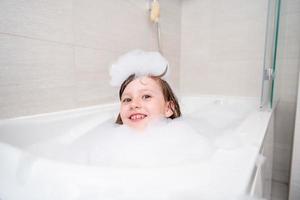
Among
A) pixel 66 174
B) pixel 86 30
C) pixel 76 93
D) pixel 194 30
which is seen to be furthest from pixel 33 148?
pixel 194 30

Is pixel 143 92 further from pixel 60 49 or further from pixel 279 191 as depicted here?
pixel 279 191

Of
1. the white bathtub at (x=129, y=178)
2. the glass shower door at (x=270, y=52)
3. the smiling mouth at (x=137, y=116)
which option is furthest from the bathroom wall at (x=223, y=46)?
the white bathtub at (x=129, y=178)

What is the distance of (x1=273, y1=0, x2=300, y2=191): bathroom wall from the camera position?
1.39 m

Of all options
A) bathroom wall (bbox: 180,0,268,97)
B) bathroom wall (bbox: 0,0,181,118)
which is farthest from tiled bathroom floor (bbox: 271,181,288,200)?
bathroom wall (bbox: 0,0,181,118)

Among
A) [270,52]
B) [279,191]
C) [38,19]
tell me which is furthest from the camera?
[279,191]

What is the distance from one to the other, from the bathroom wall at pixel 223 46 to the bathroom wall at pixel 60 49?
64cm

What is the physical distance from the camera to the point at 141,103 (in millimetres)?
852

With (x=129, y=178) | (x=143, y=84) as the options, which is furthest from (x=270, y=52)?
(x=129, y=178)

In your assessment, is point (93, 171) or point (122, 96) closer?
point (93, 171)

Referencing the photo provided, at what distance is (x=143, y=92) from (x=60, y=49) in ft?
1.34

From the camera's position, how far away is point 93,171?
361 millimetres

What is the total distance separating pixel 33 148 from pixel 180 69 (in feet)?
4.71

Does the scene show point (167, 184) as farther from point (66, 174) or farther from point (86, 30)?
point (86, 30)

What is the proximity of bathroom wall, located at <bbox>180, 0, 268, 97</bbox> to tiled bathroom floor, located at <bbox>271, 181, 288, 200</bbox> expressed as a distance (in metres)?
0.66
